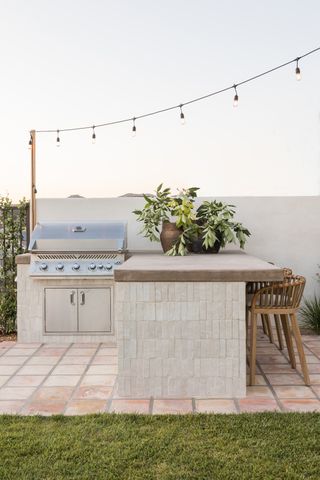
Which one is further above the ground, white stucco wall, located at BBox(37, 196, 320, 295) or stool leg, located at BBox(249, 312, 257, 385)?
white stucco wall, located at BBox(37, 196, 320, 295)

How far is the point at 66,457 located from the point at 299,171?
573 centimetres

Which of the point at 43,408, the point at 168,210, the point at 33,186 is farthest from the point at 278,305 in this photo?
the point at 33,186

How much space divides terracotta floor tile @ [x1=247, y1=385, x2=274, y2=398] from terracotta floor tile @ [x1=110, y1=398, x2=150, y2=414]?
75cm

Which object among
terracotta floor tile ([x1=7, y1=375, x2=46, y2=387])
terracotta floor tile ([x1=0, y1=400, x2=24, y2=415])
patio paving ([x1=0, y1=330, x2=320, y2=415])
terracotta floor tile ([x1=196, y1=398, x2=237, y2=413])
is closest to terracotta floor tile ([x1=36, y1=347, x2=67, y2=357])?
patio paving ([x1=0, y1=330, x2=320, y2=415])

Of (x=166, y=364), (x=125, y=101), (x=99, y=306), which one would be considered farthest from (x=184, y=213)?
(x=125, y=101)

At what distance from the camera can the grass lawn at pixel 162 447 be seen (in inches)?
97.2

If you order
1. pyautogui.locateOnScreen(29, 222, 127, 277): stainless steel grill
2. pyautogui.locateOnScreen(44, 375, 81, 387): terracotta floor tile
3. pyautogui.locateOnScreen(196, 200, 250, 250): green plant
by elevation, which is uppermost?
pyautogui.locateOnScreen(196, 200, 250, 250): green plant

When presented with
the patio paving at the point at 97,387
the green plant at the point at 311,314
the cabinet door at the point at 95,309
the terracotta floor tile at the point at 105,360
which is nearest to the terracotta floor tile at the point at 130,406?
the patio paving at the point at 97,387

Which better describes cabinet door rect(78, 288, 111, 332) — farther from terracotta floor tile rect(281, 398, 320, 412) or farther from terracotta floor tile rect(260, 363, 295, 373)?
terracotta floor tile rect(281, 398, 320, 412)

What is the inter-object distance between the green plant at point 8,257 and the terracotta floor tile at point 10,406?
2460mm

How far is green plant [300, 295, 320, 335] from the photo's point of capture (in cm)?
593

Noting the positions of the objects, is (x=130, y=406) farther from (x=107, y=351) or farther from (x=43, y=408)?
(x=107, y=351)

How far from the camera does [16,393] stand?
378cm

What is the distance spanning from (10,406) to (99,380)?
794mm
